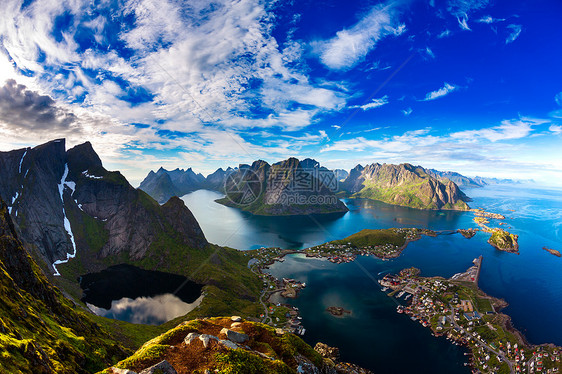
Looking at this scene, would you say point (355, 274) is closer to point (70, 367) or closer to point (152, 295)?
point (152, 295)

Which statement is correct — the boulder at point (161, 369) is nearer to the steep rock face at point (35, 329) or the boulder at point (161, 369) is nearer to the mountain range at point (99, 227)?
the steep rock face at point (35, 329)

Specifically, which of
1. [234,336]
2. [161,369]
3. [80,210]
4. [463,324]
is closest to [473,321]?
[463,324]

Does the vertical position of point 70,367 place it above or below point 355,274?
above

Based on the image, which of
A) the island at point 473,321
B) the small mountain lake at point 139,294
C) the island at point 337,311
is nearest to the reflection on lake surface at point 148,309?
the small mountain lake at point 139,294

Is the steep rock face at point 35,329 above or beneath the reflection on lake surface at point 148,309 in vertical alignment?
above

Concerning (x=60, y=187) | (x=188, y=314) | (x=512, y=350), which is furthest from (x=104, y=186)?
(x=512, y=350)

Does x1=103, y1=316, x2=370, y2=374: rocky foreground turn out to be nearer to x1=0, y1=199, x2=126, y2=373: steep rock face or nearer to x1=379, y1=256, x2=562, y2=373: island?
x1=0, y1=199, x2=126, y2=373: steep rock face

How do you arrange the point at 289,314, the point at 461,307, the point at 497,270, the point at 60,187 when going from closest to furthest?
1. the point at 289,314
2. the point at 461,307
3. the point at 497,270
4. the point at 60,187
